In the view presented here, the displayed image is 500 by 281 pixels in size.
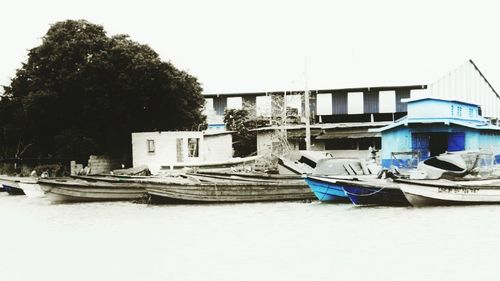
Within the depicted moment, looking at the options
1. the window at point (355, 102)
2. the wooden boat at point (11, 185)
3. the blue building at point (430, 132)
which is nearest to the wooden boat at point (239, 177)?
the blue building at point (430, 132)

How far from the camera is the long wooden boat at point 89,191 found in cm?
2416

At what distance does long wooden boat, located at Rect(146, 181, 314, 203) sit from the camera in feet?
73.6

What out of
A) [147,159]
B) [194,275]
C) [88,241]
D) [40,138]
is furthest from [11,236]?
[40,138]

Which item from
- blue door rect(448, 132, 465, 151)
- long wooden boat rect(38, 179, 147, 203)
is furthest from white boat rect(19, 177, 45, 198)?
blue door rect(448, 132, 465, 151)

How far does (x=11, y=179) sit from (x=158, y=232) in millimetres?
15802

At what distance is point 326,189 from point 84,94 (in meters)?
18.4

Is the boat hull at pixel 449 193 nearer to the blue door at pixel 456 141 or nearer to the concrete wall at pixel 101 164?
the blue door at pixel 456 141

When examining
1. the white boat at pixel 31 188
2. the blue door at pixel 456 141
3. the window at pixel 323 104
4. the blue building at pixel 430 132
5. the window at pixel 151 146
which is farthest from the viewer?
the window at pixel 323 104

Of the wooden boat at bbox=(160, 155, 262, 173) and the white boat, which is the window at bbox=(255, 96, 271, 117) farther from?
the white boat

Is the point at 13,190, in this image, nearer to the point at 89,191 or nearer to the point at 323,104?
the point at 89,191

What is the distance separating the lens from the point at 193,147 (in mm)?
35812

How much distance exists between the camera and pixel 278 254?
44.7 feet

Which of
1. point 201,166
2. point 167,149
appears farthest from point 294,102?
point 201,166

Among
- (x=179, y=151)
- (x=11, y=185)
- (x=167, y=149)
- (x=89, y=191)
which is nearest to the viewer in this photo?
(x=89, y=191)
